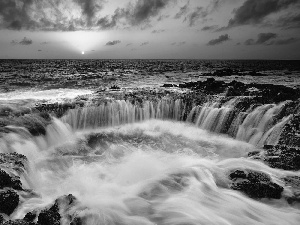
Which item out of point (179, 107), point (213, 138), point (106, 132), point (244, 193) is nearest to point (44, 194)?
point (244, 193)

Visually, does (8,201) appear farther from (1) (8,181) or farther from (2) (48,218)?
(2) (48,218)

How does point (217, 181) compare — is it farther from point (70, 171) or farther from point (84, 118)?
point (84, 118)

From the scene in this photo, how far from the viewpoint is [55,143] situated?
1305cm

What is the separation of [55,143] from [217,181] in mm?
8416

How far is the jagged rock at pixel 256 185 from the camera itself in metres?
7.49

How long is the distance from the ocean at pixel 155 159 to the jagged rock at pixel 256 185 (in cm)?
3

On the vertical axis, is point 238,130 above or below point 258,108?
below

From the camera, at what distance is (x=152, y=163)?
1062 cm

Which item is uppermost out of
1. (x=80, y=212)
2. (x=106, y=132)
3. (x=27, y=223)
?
(x=27, y=223)

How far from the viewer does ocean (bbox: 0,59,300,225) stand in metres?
6.72

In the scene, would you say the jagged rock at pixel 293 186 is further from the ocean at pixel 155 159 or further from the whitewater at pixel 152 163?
the whitewater at pixel 152 163

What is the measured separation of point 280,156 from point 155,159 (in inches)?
193

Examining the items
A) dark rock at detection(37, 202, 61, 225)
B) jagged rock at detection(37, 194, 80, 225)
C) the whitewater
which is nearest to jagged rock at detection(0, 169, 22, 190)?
the whitewater

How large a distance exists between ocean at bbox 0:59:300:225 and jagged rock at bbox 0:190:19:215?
0.06 meters
